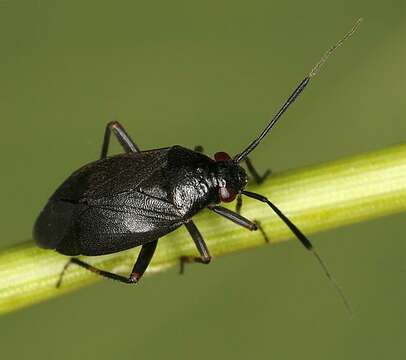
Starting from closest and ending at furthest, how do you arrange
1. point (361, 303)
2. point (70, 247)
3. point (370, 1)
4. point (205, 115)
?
1. point (70, 247)
2. point (361, 303)
3. point (205, 115)
4. point (370, 1)

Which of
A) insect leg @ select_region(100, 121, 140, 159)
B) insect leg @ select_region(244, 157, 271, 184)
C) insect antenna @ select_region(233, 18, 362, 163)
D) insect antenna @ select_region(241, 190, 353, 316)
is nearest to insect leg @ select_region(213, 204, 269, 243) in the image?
insect antenna @ select_region(241, 190, 353, 316)

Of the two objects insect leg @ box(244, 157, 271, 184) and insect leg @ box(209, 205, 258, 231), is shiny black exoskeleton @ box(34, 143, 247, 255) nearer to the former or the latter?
insect leg @ box(244, 157, 271, 184)

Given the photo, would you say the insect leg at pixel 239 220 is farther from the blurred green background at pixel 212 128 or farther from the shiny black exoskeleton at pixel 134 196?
the blurred green background at pixel 212 128

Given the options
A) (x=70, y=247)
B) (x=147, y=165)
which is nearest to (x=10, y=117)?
(x=147, y=165)

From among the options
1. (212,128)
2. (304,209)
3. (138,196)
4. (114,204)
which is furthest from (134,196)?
(304,209)

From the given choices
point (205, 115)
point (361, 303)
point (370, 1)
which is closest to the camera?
point (361, 303)

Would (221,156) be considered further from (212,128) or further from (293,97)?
(293,97)

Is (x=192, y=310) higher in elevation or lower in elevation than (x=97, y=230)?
lower

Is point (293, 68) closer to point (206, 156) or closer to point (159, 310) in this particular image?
point (206, 156)
